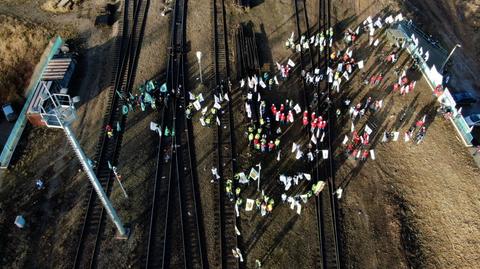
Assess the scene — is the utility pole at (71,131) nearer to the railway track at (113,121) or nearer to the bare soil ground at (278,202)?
the railway track at (113,121)

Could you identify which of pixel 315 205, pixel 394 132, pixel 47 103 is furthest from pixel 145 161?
pixel 394 132

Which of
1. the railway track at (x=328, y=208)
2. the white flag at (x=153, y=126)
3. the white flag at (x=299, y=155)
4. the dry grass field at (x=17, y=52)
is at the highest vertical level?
the dry grass field at (x=17, y=52)

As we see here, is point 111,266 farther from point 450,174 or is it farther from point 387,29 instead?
point 387,29

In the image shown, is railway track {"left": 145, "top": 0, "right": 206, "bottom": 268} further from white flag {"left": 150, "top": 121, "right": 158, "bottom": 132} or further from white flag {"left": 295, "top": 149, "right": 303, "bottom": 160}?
white flag {"left": 295, "top": 149, "right": 303, "bottom": 160}

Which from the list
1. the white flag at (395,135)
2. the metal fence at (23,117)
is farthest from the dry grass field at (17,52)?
the white flag at (395,135)

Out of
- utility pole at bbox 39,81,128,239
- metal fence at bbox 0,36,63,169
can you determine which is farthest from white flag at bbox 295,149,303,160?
metal fence at bbox 0,36,63,169
